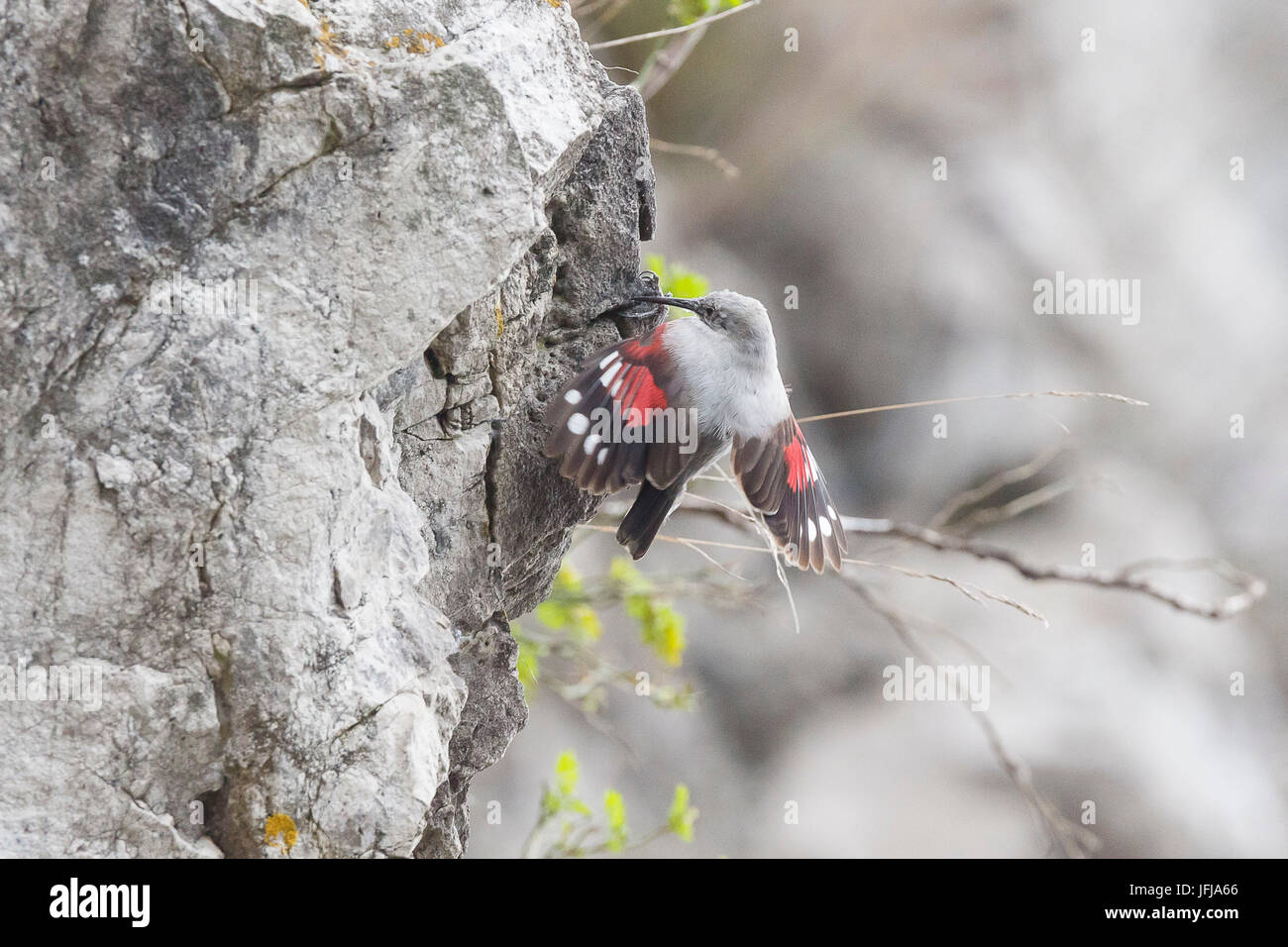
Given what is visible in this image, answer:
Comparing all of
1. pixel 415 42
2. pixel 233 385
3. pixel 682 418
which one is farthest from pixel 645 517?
pixel 415 42

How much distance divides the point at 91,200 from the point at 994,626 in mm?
7364

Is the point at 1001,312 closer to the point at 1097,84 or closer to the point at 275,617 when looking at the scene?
the point at 1097,84

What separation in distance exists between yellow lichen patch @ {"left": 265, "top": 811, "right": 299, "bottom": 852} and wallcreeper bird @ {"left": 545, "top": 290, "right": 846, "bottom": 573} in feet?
3.20

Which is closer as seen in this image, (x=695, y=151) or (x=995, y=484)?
(x=695, y=151)

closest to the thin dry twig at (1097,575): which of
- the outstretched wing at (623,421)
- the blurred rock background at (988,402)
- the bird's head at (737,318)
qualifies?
the bird's head at (737,318)

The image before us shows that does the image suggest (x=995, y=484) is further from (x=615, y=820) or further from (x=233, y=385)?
(x=233, y=385)

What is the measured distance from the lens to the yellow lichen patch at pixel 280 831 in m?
2.12

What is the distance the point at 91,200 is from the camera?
6.41 feet

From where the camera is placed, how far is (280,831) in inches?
83.5

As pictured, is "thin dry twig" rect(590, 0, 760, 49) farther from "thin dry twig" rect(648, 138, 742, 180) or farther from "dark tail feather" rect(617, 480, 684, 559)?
"dark tail feather" rect(617, 480, 684, 559)

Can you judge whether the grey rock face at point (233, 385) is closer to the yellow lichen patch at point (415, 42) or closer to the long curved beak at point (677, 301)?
the yellow lichen patch at point (415, 42)

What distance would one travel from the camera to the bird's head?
2768mm

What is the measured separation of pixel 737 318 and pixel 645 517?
57 cm

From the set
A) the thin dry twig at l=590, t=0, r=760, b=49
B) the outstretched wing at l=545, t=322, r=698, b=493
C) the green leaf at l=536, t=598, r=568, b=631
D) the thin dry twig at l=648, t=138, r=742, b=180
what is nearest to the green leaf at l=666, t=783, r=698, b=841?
the green leaf at l=536, t=598, r=568, b=631
